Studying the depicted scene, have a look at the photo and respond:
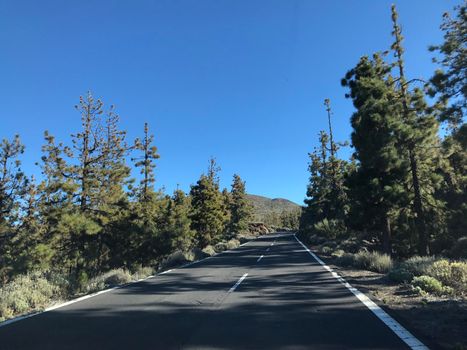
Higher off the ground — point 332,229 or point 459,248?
point 332,229

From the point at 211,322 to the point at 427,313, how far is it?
414 centimetres

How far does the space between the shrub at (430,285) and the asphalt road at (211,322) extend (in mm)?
1844

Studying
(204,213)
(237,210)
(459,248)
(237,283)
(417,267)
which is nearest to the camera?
(417,267)

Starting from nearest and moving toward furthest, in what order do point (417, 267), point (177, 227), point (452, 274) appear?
point (452, 274) → point (417, 267) → point (177, 227)

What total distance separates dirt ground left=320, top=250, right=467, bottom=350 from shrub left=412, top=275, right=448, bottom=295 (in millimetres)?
325

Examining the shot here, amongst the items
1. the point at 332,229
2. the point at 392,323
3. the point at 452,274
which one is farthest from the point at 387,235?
the point at 332,229

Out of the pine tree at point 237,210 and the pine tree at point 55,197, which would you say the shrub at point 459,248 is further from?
the pine tree at point 237,210

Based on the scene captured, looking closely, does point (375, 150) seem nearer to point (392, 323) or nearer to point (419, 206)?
point (419, 206)

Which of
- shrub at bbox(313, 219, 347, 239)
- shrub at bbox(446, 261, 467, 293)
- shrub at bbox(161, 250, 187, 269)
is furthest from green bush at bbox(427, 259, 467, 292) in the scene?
shrub at bbox(313, 219, 347, 239)

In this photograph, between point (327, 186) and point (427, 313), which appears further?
point (327, 186)

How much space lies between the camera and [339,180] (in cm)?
4744

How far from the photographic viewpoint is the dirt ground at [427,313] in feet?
19.7

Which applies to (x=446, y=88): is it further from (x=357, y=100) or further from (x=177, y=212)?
(x=177, y=212)

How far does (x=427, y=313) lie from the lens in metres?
7.75
